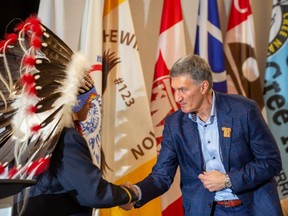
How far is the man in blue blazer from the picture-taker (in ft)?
7.16

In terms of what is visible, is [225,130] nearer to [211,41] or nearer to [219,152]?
[219,152]

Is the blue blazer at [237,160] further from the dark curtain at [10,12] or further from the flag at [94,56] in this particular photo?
the dark curtain at [10,12]

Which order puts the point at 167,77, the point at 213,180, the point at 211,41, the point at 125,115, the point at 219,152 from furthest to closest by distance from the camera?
the point at 211,41 → the point at 167,77 → the point at 125,115 → the point at 219,152 → the point at 213,180

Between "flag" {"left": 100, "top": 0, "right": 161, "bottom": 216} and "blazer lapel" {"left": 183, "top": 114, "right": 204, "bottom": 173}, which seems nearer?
"blazer lapel" {"left": 183, "top": 114, "right": 204, "bottom": 173}

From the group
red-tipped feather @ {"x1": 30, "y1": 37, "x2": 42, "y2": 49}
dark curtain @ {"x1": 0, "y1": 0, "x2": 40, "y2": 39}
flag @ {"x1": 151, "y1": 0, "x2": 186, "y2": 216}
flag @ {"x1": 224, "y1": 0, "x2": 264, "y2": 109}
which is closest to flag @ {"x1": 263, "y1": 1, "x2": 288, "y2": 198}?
flag @ {"x1": 224, "y1": 0, "x2": 264, "y2": 109}

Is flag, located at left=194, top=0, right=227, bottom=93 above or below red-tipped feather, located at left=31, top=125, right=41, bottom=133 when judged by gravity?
above

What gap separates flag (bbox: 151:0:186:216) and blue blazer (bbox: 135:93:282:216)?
0.91 metres

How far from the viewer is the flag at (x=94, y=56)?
2.98m

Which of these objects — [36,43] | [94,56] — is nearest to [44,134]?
[36,43]

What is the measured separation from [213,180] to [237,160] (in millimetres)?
176

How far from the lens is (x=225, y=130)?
2.23 metres

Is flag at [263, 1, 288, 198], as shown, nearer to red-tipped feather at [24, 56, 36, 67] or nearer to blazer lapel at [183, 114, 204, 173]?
blazer lapel at [183, 114, 204, 173]

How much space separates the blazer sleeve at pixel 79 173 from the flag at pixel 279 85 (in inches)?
74.4

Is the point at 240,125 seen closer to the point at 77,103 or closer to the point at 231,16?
the point at 77,103
